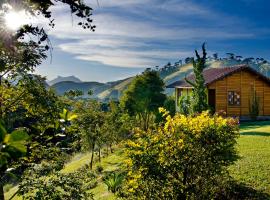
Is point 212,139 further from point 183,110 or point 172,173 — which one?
point 183,110

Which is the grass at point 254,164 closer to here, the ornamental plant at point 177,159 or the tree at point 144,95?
the ornamental plant at point 177,159

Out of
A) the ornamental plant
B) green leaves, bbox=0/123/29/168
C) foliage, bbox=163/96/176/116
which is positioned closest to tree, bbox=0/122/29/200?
green leaves, bbox=0/123/29/168

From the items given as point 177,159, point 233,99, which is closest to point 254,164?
point 177,159

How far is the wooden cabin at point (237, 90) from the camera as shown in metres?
40.8

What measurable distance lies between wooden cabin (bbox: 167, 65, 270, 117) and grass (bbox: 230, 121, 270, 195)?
51.4 ft

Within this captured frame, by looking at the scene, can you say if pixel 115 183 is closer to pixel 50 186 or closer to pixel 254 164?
pixel 254 164

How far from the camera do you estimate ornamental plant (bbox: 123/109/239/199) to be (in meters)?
11.2

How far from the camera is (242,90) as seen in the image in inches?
1639

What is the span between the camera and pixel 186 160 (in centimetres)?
1146

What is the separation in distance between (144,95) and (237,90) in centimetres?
1384

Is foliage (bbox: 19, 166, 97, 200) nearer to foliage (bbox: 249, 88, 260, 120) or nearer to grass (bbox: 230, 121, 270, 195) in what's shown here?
grass (bbox: 230, 121, 270, 195)

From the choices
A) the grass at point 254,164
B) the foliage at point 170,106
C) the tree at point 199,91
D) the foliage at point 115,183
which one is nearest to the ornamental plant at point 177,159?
the grass at point 254,164

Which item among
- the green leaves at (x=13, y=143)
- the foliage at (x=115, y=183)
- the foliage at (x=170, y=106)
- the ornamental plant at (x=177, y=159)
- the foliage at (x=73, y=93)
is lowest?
the foliage at (x=115, y=183)

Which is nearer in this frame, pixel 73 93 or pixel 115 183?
pixel 73 93
